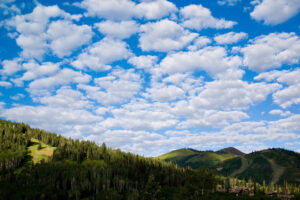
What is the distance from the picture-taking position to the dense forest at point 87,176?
3835 inches

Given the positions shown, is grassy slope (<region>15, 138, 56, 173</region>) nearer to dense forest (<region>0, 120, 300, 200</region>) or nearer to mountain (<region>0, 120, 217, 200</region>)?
mountain (<region>0, 120, 217, 200</region>)

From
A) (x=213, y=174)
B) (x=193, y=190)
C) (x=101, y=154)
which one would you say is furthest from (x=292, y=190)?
(x=101, y=154)

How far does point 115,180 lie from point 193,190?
46.9 m

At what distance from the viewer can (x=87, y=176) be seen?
395 feet

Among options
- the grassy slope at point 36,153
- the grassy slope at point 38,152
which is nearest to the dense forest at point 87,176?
the grassy slope at point 36,153

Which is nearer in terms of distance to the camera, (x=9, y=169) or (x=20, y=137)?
(x=9, y=169)

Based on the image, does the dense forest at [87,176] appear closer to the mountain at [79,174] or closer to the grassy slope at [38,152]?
the mountain at [79,174]

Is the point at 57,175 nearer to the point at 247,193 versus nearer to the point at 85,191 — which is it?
the point at 85,191

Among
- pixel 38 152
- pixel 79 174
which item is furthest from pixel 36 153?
pixel 79 174

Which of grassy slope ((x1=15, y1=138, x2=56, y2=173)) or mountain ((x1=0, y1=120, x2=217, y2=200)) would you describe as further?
grassy slope ((x1=15, y1=138, x2=56, y2=173))

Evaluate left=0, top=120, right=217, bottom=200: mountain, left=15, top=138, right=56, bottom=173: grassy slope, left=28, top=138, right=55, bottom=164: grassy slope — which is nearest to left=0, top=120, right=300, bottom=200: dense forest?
left=0, top=120, right=217, bottom=200: mountain

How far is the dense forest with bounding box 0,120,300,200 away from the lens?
97.4m

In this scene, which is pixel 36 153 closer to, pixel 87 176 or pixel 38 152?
pixel 38 152

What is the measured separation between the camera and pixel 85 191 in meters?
107
